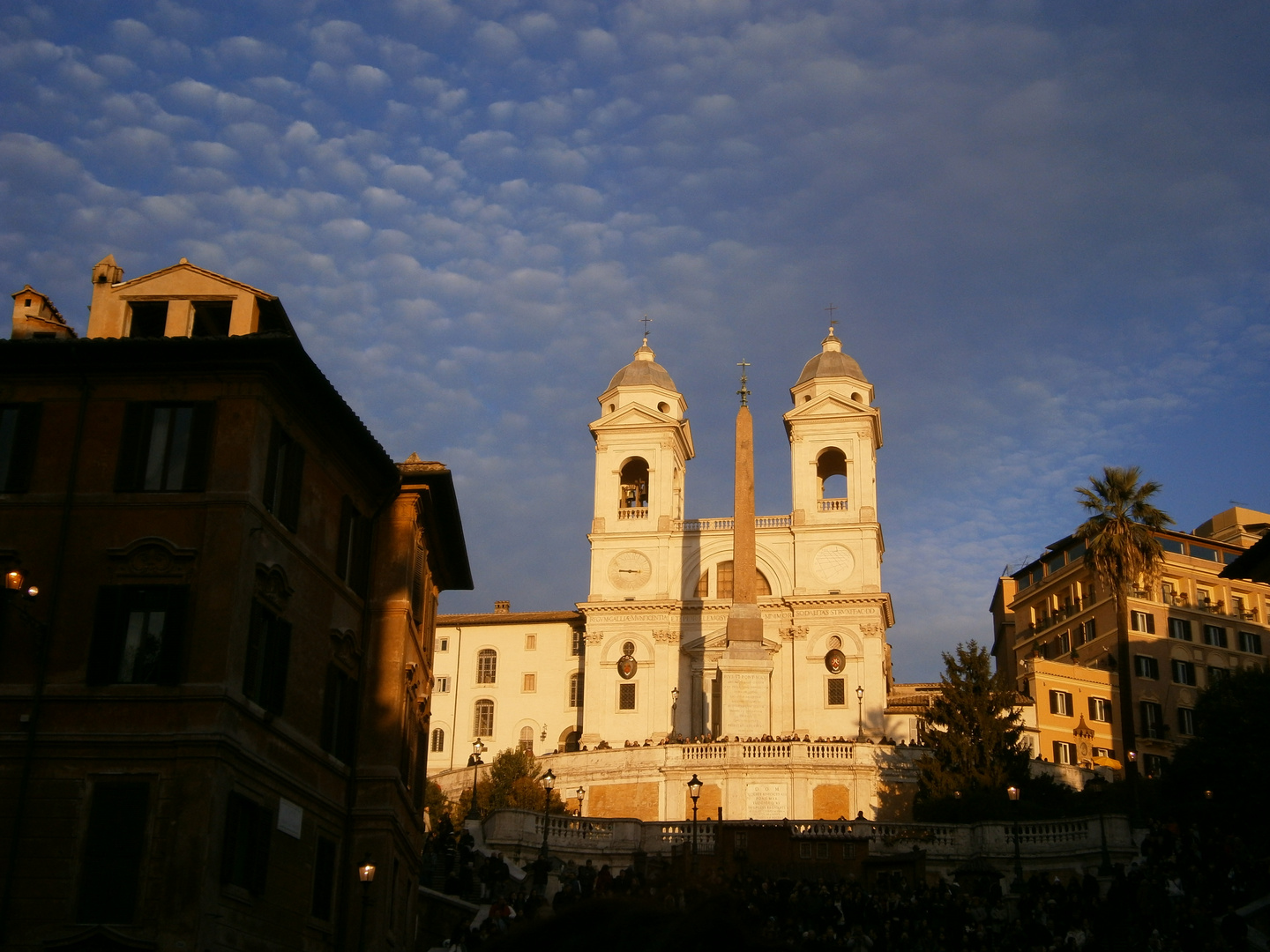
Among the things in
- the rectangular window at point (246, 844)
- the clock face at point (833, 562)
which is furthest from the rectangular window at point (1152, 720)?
the rectangular window at point (246, 844)

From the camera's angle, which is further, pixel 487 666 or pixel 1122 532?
pixel 487 666

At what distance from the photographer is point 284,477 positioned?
1071 inches

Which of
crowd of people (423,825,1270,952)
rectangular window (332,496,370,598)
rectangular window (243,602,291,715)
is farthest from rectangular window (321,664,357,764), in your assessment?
crowd of people (423,825,1270,952)

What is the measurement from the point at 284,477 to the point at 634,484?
6622 cm

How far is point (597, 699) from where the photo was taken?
8506 centimetres

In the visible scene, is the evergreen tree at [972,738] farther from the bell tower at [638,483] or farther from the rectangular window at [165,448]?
the rectangular window at [165,448]

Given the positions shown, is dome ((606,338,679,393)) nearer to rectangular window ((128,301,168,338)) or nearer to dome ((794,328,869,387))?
dome ((794,328,869,387))

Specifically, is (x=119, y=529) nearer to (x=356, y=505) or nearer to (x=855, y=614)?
(x=356, y=505)

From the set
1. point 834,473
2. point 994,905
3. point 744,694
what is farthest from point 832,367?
point 994,905

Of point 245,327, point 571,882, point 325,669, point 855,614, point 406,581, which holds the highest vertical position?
point 855,614

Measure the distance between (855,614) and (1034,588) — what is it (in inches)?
646

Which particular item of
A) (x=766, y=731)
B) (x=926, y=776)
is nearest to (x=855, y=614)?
(x=766, y=731)

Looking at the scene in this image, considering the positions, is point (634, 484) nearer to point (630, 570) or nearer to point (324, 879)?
point (630, 570)

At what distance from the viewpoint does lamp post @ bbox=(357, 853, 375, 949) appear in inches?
1056
